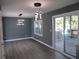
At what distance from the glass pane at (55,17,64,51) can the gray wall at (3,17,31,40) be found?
483 centimetres

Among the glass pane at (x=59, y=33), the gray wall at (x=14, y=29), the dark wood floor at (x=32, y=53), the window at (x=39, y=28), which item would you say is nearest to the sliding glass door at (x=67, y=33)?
the glass pane at (x=59, y=33)

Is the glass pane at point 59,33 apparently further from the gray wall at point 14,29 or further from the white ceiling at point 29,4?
the gray wall at point 14,29

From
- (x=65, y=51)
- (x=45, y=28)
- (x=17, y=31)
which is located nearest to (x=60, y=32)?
Result: (x=65, y=51)

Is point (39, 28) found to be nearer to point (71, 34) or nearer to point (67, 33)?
point (67, 33)

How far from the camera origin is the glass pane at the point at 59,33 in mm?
5166

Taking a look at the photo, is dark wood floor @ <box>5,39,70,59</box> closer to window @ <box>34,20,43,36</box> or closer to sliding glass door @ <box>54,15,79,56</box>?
sliding glass door @ <box>54,15,79,56</box>

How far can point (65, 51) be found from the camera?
4.86m

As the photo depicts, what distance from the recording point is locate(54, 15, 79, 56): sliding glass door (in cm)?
428

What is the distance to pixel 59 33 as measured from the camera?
5480 millimetres

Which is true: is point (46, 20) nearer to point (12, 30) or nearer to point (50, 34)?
point (50, 34)

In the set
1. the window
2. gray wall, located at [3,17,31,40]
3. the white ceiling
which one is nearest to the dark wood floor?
the window

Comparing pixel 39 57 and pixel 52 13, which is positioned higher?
pixel 52 13

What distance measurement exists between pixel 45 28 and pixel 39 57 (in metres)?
2.77

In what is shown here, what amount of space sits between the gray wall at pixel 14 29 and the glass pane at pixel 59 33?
483 centimetres
